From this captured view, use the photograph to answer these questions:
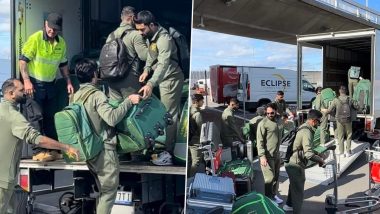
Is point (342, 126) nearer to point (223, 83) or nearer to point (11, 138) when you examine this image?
point (11, 138)

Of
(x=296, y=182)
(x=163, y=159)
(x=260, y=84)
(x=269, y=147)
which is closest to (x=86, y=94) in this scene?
(x=163, y=159)

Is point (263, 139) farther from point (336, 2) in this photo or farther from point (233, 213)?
point (336, 2)

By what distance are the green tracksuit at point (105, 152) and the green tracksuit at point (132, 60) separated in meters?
0.06

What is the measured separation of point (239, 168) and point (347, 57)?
7.43 metres

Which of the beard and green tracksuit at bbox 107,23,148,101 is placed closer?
green tracksuit at bbox 107,23,148,101

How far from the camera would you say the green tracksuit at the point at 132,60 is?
2.54m

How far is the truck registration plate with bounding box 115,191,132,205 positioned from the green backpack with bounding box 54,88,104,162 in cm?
28

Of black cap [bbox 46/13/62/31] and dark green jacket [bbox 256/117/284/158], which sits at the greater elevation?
black cap [bbox 46/13/62/31]

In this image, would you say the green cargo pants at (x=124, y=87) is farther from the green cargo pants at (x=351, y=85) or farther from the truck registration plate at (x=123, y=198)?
the green cargo pants at (x=351, y=85)

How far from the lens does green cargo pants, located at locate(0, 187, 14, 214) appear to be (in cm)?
279

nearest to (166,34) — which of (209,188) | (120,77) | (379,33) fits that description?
(120,77)

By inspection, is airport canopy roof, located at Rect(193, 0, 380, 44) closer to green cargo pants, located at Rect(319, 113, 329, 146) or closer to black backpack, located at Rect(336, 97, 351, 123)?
green cargo pants, located at Rect(319, 113, 329, 146)

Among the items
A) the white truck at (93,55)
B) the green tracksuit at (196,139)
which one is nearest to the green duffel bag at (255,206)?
the white truck at (93,55)

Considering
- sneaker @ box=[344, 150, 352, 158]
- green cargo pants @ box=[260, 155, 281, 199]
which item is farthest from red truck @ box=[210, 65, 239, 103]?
green cargo pants @ box=[260, 155, 281, 199]
